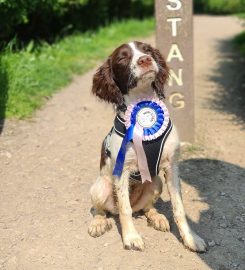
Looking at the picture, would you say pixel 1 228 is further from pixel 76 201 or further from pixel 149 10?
pixel 149 10

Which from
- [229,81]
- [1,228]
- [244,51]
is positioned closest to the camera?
[1,228]

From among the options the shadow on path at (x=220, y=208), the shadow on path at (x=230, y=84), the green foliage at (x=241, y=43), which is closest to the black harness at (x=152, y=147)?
the shadow on path at (x=220, y=208)

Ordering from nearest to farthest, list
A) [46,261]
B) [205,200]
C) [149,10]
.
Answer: [46,261]
[205,200]
[149,10]

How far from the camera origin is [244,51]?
1452 cm

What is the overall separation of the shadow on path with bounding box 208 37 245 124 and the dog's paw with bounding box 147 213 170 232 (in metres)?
3.46

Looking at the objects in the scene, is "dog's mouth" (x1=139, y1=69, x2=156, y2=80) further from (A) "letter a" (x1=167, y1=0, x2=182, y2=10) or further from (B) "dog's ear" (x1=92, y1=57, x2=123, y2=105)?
(A) "letter a" (x1=167, y1=0, x2=182, y2=10)

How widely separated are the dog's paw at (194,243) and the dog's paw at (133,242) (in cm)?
34

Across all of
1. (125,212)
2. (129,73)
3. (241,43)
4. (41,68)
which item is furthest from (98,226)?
(241,43)

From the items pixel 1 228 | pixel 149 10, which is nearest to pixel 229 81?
pixel 1 228

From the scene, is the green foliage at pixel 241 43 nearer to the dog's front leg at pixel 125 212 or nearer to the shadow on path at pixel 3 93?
the shadow on path at pixel 3 93

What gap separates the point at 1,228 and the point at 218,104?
504 cm

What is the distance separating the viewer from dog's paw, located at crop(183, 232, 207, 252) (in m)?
4.05

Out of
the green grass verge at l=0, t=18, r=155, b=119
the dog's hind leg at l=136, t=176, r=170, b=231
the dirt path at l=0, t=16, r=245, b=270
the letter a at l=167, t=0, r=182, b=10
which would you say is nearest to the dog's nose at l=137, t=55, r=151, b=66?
the dog's hind leg at l=136, t=176, r=170, b=231

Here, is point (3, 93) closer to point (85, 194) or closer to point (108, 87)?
point (85, 194)
